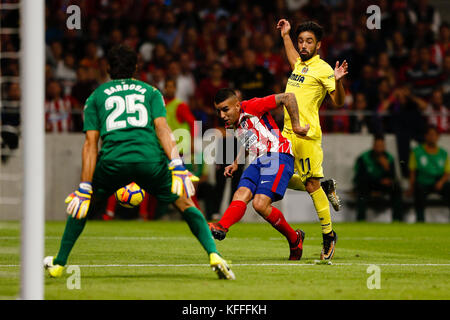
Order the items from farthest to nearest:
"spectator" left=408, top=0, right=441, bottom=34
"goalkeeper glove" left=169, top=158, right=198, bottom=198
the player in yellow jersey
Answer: "spectator" left=408, top=0, right=441, bottom=34, the player in yellow jersey, "goalkeeper glove" left=169, top=158, right=198, bottom=198

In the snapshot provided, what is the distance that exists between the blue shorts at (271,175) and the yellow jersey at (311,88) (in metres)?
0.67

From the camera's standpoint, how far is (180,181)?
662 cm

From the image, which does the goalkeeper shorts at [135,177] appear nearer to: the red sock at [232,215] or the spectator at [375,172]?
the red sock at [232,215]

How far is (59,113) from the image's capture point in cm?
1582

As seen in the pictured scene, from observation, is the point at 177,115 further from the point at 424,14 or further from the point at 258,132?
the point at 424,14

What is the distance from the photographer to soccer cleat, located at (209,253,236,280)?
6.86 metres

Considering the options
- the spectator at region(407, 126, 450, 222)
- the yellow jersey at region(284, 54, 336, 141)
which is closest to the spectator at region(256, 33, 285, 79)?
the spectator at region(407, 126, 450, 222)

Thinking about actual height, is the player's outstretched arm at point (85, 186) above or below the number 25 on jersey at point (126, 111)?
below

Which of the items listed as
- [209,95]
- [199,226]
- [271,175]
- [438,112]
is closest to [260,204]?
[271,175]

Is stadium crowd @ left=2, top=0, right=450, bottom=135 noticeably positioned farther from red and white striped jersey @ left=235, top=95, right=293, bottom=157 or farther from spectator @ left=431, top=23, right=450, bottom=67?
red and white striped jersey @ left=235, top=95, right=293, bottom=157

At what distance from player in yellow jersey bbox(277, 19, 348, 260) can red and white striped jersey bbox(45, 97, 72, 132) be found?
742cm

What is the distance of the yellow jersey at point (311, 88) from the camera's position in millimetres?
9141

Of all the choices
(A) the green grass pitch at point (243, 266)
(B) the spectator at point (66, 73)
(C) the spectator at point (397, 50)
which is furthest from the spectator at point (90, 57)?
(C) the spectator at point (397, 50)
